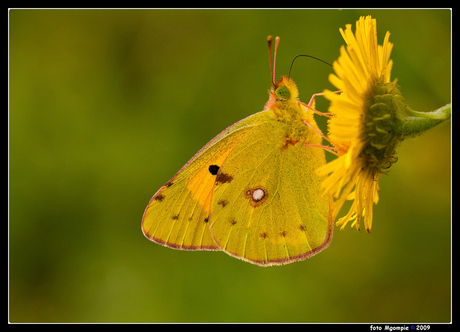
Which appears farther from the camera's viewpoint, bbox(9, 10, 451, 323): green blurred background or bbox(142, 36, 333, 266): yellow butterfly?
bbox(9, 10, 451, 323): green blurred background

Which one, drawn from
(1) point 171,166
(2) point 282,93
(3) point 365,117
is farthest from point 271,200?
(1) point 171,166

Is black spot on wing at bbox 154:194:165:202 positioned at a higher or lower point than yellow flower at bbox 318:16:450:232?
lower

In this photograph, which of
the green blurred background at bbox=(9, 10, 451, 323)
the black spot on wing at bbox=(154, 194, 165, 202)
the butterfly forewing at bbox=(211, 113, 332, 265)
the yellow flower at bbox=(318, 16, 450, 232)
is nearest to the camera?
the yellow flower at bbox=(318, 16, 450, 232)

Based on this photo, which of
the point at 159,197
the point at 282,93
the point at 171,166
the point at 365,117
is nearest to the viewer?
the point at 365,117

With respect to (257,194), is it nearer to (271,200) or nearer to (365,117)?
(271,200)

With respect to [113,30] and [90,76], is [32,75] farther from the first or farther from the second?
[113,30]

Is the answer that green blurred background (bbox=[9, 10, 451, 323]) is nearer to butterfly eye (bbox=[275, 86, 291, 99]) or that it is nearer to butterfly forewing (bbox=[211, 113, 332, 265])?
butterfly forewing (bbox=[211, 113, 332, 265])

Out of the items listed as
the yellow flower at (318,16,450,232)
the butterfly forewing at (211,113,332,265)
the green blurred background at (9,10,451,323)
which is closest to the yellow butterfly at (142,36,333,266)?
the butterfly forewing at (211,113,332,265)

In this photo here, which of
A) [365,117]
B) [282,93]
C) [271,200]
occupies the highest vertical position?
[282,93]
